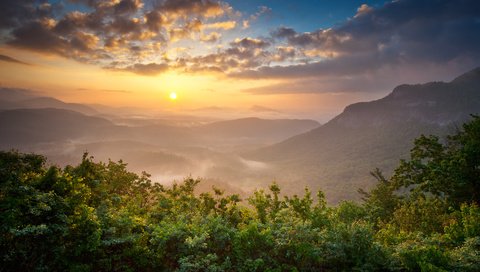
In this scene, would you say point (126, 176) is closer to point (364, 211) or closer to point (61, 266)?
point (61, 266)

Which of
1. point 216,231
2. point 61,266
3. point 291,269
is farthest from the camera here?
point 216,231

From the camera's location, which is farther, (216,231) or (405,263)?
(216,231)

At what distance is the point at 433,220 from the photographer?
20750 mm

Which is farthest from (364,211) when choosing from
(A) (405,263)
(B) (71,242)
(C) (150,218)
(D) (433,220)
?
(B) (71,242)

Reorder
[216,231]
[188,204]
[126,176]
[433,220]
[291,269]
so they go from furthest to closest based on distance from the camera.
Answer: [126,176] → [433,220] → [188,204] → [216,231] → [291,269]

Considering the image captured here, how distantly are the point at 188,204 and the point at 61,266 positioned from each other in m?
5.82

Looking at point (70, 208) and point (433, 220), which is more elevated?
point (70, 208)

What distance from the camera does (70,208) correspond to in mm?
9672

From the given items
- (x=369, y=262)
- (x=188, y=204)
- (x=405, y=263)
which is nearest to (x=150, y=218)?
(x=188, y=204)

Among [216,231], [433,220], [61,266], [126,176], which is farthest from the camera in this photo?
[126,176]

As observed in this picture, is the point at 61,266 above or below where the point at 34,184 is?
below

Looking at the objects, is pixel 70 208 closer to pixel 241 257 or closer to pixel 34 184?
pixel 34 184

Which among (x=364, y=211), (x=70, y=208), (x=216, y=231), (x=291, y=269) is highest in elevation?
(x=70, y=208)

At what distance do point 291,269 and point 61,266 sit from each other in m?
6.93
